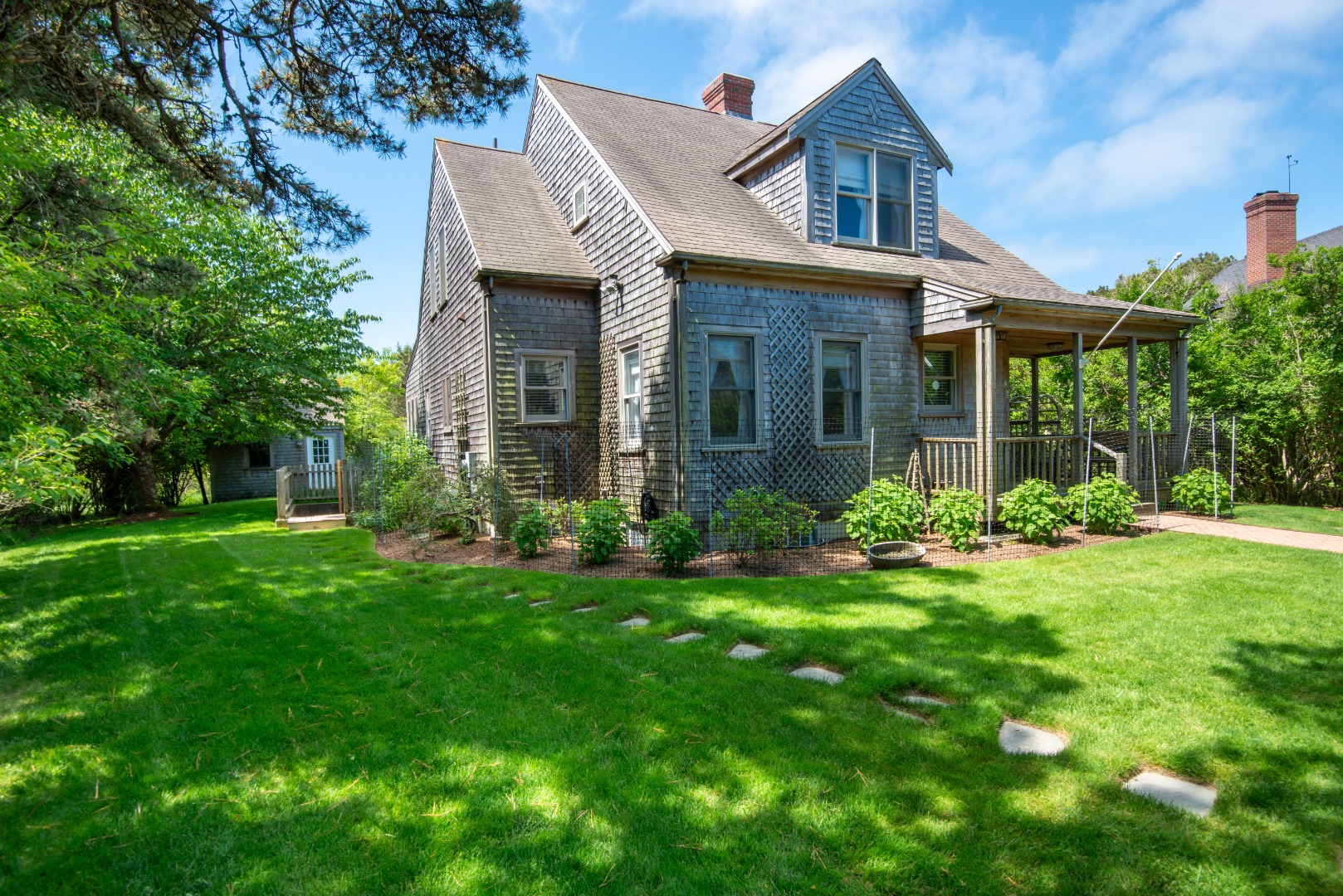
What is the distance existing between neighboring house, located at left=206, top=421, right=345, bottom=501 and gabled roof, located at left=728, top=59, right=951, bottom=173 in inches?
720

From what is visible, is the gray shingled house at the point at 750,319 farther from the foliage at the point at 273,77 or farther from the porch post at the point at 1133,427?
the foliage at the point at 273,77

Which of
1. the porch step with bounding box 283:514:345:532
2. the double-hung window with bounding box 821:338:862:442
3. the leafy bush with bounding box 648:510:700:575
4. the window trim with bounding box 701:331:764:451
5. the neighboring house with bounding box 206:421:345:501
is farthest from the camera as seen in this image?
the neighboring house with bounding box 206:421:345:501

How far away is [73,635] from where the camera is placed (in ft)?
18.0

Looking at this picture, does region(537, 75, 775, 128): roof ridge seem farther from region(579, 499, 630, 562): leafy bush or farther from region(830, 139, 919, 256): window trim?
region(579, 499, 630, 562): leafy bush

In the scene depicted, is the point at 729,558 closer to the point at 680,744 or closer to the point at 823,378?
the point at 823,378

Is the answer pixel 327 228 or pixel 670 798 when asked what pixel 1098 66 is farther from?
pixel 670 798

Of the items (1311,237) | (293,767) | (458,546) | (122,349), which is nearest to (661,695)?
(293,767)

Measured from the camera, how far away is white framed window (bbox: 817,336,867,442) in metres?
10.0

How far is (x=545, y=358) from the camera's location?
11039mm

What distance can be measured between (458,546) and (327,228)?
17.1 ft

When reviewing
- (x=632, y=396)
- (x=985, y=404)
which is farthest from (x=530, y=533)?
(x=985, y=404)

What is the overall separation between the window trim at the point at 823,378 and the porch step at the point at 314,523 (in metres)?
10.2

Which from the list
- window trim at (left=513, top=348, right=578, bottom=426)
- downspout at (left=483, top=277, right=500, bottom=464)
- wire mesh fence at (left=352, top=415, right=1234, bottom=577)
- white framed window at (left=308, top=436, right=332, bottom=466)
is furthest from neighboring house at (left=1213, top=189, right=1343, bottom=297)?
white framed window at (left=308, top=436, right=332, bottom=466)

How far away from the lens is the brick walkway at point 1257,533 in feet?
25.3
